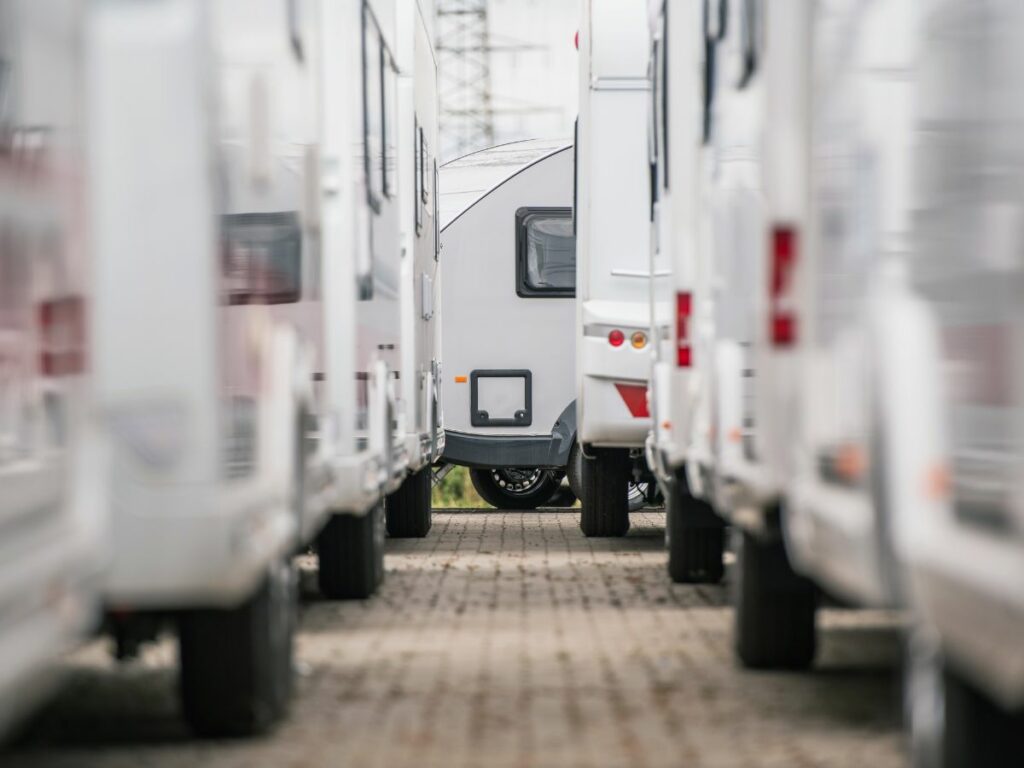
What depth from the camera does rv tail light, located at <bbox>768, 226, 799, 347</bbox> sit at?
19.1 ft

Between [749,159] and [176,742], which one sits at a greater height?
[749,159]

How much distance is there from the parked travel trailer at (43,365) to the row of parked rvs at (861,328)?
185 centimetres

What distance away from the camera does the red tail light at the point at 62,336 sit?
5177 mm

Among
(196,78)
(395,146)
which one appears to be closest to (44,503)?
(196,78)

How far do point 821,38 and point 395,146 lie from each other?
5496mm

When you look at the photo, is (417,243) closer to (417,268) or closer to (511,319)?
(417,268)

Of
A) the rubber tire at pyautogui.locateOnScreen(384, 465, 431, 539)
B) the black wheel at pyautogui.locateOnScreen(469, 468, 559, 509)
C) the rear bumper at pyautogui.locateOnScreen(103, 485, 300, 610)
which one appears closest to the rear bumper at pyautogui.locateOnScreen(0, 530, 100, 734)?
the rear bumper at pyautogui.locateOnScreen(103, 485, 300, 610)

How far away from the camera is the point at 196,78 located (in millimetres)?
4902

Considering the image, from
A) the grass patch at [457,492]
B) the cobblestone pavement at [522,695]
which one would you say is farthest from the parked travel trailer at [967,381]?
the grass patch at [457,492]

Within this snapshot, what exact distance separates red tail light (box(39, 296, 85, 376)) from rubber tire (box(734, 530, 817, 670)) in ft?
8.29

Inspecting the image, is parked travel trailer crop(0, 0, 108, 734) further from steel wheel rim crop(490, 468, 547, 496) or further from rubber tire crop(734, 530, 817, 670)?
steel wheel rim crop(490, 468, 547, 496)

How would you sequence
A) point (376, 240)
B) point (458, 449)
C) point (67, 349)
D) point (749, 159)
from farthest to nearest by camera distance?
point (458, 449) < point (376, 240) < point (749, 159) < point (67, 349)

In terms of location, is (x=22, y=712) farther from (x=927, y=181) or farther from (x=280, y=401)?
(x=927, y=181)

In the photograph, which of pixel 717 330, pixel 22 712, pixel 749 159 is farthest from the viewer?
pixel 717 330
